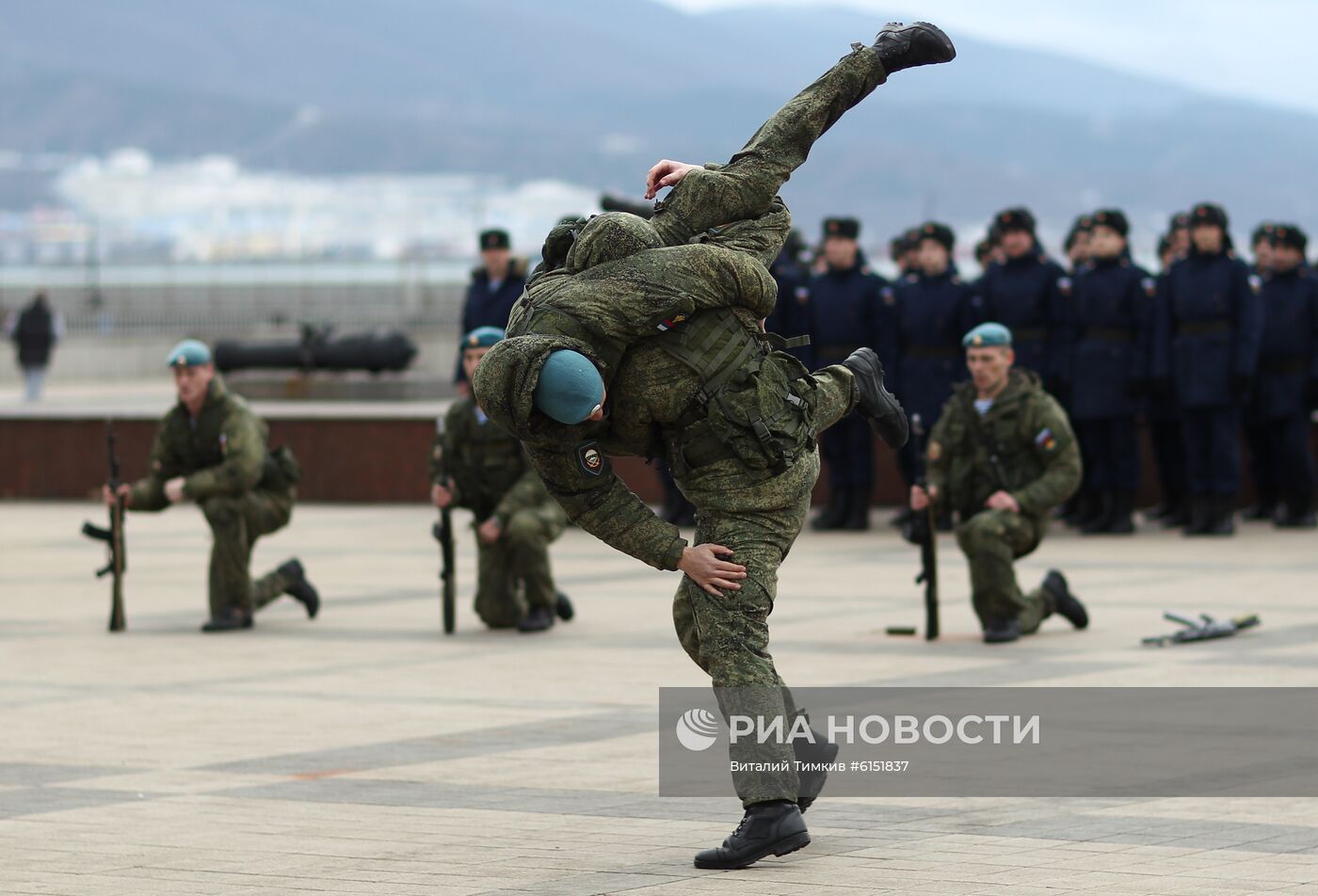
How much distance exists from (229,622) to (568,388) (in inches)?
283

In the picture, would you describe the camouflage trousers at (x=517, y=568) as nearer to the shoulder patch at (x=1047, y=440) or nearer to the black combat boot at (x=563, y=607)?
the black combat boot at (x=563, y=607)

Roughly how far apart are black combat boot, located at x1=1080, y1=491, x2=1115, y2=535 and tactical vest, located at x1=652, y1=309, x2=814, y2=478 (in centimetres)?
1127

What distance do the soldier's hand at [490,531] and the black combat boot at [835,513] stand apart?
6.28m

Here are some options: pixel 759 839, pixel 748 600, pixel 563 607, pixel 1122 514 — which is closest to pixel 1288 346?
pixel 1122 514

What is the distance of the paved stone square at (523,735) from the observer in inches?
260

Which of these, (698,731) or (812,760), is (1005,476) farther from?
(812,760)

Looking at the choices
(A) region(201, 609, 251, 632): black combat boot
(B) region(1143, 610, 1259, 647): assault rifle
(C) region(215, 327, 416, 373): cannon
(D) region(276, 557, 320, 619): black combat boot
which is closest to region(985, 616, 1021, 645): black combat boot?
(B) region(1143, 610, 1259, 647): assault rifle

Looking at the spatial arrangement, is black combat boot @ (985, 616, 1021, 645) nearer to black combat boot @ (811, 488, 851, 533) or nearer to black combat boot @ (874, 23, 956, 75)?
black combat boot @ (874, 23, 956, 75)

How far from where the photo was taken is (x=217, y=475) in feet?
42.5

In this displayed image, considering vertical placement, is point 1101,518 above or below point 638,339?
below

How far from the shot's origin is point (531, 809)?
25.0 feet

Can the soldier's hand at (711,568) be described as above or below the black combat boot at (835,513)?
above

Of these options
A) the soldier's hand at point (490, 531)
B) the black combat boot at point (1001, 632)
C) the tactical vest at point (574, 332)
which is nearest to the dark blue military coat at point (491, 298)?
the soldier's hand at point (490, 531)

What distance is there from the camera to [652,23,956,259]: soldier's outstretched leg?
687 cm
